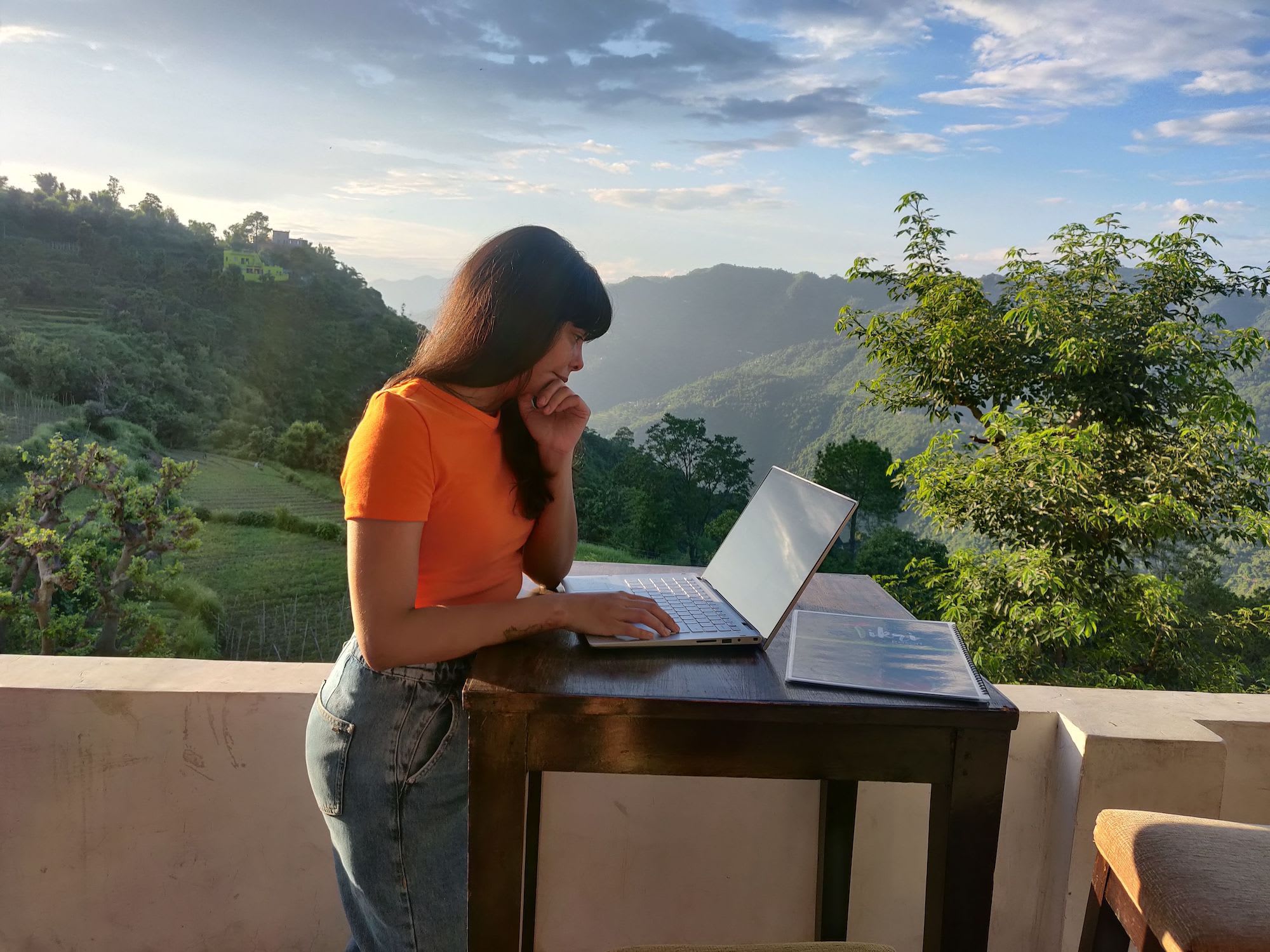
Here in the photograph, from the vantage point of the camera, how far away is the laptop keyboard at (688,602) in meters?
1.11

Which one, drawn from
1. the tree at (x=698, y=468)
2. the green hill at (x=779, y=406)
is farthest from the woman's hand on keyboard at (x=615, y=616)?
the tree at (x=698, y=468)

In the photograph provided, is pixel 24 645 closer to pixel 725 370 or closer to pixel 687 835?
pixel 687 835

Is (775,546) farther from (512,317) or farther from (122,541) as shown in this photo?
(122,541)

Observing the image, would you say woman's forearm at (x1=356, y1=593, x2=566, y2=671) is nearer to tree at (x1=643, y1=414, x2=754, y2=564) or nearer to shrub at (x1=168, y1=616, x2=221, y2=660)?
tree at (x1=643, y1=414, x2=754, y2=564)

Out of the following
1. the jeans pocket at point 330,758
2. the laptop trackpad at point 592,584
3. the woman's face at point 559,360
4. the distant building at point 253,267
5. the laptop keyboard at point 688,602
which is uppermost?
the distant building at point 253,267

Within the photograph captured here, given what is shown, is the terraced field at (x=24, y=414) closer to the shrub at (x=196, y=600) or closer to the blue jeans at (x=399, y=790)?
the shrub at (x=196, y=600)

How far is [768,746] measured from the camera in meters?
0.88

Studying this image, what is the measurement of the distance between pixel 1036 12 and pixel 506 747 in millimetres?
4912

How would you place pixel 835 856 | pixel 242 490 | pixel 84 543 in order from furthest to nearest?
pixel 242 490 → pixel 84 543 → pixel 835 856

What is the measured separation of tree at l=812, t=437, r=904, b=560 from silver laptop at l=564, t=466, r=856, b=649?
567 centimetres

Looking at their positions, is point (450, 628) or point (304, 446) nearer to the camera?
point (450, 628)

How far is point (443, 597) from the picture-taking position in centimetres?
106

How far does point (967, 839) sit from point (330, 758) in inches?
26.3

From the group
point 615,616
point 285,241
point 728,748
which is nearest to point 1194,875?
point 728,748
